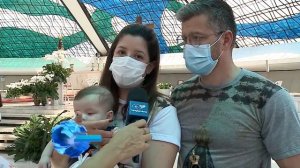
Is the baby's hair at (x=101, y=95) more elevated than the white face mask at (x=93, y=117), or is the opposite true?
the baby's hair at (x=101, y=95)

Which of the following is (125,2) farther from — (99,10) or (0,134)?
(0,134)

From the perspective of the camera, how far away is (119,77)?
6.60 feet

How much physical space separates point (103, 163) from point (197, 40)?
869 mm

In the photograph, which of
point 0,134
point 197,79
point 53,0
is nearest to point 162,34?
point 53,0

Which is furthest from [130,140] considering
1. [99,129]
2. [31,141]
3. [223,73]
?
[31,141]

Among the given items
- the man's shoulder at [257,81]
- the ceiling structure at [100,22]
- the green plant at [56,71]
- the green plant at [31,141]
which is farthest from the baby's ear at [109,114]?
the ceiling structure at [100,22]

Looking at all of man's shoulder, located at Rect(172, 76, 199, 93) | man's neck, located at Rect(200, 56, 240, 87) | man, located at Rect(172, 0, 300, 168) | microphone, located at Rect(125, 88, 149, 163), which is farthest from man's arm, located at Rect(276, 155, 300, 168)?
microphone, located at Rect(125, 88, 149, 163)

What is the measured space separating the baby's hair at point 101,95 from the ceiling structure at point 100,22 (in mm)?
24112

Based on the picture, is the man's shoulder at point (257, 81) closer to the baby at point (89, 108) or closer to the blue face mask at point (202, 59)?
the blue face mask at point (202, 59)

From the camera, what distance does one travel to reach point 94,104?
1.70 meters

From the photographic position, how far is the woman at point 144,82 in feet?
5.58

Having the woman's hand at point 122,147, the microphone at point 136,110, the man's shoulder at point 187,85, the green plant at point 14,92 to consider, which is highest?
the man's shoulder at point 187,85

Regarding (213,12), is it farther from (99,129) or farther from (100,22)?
(100,22)

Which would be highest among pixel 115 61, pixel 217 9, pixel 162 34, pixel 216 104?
pixel 162 34
